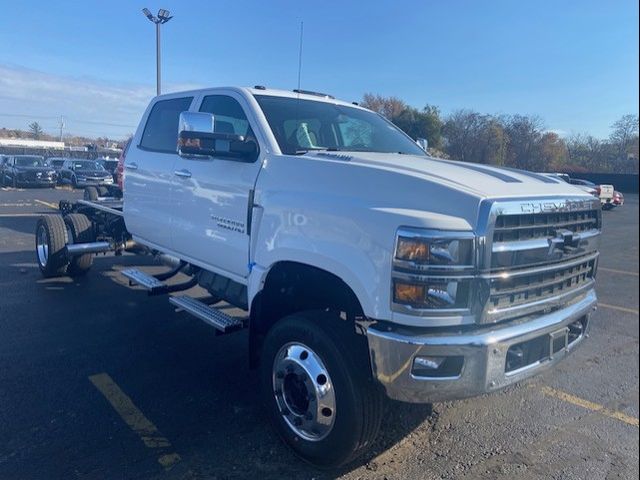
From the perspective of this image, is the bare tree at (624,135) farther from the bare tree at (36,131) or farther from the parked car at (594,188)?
the bare tree at (36,131)

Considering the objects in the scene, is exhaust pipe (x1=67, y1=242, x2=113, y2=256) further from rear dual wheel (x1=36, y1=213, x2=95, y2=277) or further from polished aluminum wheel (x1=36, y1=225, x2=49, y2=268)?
polished aluminum wheel (x1=36, y1=225, x2=49, y2=268)

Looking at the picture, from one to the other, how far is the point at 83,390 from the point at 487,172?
3358 mm

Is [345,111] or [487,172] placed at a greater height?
[345,111]


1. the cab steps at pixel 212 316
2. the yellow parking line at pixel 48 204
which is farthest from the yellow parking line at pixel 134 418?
the yellow parking line at pixel 48 204

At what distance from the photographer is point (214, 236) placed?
4.30 m

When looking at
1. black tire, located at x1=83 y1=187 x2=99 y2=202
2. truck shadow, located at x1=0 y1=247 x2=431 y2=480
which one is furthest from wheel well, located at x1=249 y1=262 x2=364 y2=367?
black tire, located at x1=83 y1=187 x2=99 y2=202

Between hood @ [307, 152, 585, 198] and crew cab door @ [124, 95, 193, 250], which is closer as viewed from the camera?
hood @ [307, 152, 585, 198]

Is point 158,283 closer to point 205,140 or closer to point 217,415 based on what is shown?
point 217,415

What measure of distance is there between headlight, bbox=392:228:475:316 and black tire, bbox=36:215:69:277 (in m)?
6.00

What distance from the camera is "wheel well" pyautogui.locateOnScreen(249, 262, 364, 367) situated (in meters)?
3.43

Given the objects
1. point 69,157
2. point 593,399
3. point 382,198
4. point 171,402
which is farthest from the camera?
point 69,157

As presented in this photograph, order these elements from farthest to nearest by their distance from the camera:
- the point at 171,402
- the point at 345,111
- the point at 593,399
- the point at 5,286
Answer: the point at 5,286 → the point at 345,111 → the point at 593,399 → the point at 171,402

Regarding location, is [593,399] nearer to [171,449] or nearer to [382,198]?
[382,198]

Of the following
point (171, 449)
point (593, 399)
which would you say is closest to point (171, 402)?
point (171, 449)
